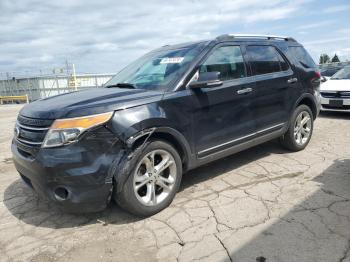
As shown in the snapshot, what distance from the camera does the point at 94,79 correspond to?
28594 mm

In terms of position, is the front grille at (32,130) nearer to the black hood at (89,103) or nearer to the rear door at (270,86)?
the black hood at (89,103)

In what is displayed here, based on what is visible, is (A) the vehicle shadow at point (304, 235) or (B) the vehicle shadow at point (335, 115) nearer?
(A) the vehicle shadow at point (304, 235)

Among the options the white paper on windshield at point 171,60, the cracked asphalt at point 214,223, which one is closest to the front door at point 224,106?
the white paper on windshield at point 171,60

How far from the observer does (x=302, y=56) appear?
5.75m

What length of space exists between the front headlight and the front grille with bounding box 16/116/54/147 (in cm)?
9

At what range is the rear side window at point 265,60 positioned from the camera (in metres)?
4.74

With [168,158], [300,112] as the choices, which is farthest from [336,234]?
[300,112]

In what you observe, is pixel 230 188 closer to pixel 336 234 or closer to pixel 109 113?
pixel 336 234

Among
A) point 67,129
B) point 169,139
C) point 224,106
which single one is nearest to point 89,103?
point 67,129

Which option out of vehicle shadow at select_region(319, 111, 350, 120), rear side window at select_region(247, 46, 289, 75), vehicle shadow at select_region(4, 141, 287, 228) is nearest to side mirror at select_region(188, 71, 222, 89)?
rear side window at select_region(247, 46, 289, 75)

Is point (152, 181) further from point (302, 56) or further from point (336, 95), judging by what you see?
point (336, 95)

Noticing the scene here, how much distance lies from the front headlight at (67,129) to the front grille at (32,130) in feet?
0.30

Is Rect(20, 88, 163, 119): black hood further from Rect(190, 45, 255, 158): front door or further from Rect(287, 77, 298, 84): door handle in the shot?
Rect(287, 77, 298, 84): door handle

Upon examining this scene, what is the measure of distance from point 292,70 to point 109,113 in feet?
11.2
